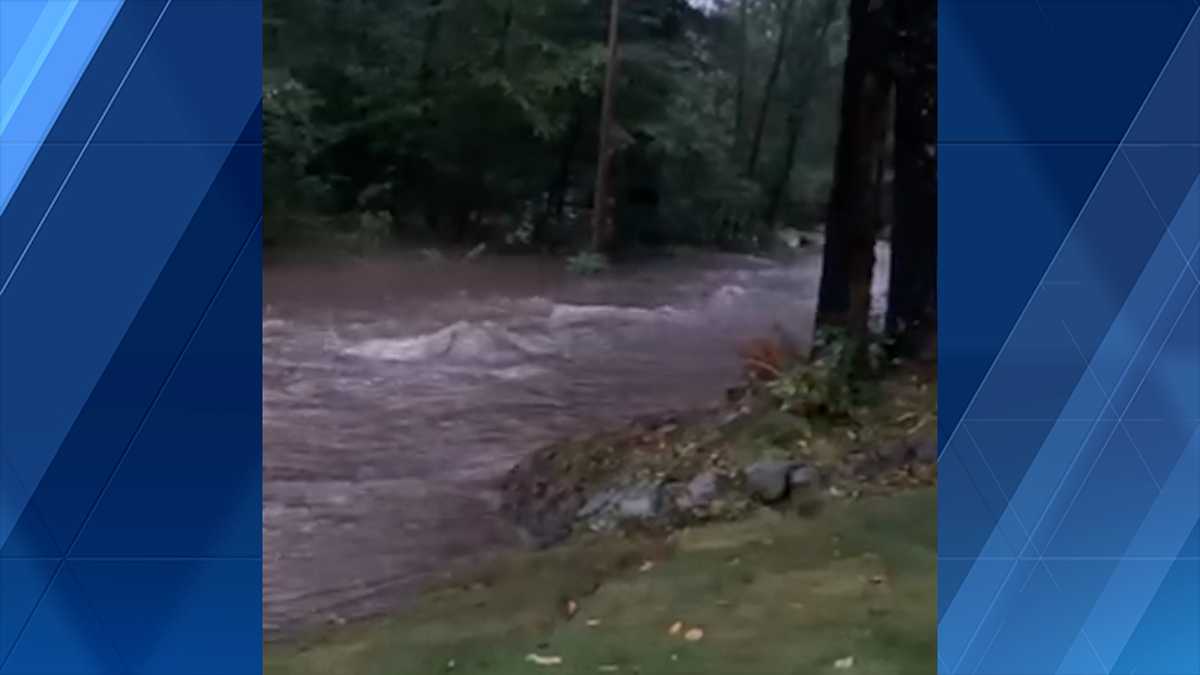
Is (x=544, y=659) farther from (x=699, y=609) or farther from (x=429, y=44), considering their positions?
(x=429, y=44)

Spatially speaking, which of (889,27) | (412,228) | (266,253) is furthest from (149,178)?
(889,27)

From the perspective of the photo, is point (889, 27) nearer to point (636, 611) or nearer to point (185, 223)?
point (636, 611)

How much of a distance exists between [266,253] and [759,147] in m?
0.96

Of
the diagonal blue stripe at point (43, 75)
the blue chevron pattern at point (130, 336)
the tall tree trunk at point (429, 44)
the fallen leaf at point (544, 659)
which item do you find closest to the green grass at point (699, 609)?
the fallen leaf at point (544, 659)

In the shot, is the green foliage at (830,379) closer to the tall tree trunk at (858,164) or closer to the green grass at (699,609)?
the tall tree trunk at (858,164)

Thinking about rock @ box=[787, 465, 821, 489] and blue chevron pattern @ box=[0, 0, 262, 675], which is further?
rock @ box=[787, 465, 821, 489]

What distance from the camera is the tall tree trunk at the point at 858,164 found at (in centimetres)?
235

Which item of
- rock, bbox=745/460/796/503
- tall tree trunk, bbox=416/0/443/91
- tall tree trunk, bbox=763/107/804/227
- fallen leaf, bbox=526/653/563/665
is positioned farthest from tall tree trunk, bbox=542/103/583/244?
fallen leaf, bbox=526/653/563/665

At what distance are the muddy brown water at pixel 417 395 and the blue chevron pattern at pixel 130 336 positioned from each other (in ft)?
0.23

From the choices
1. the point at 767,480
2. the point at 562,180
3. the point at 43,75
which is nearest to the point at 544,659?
the point at 767,480

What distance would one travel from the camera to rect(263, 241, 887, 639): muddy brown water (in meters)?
2.30

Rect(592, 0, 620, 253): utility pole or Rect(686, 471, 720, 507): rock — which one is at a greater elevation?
Rect(592, 0, 620, 253): utility pole

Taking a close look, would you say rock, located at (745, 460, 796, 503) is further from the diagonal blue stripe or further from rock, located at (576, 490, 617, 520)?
the diagonal blue stripe

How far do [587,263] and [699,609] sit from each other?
2.31 ft
